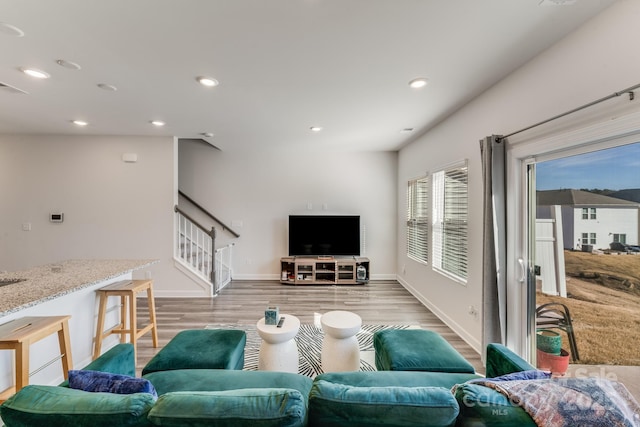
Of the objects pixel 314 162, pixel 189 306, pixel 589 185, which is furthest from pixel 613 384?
pixel 314 162

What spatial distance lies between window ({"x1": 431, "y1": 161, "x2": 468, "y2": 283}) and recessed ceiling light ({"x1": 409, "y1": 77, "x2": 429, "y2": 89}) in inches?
42.9

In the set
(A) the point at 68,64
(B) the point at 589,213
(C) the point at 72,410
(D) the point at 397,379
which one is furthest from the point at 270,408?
(A) the point at 68,64

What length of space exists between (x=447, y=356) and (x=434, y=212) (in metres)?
2.58

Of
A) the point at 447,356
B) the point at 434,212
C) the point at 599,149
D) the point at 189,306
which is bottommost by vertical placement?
the point at 189,306

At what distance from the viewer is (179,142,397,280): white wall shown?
18.8ft

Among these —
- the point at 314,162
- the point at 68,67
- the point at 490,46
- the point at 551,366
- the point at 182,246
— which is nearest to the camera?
the point at 490,46

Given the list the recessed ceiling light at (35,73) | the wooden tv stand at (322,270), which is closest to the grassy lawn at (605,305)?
the wooden tv stand at (322,270)

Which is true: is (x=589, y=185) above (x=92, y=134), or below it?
below

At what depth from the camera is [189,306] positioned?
13.7 feet

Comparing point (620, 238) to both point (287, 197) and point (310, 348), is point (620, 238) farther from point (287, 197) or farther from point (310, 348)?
point (287, 197)

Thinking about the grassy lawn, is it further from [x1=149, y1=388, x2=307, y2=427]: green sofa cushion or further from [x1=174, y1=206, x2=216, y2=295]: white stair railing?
[x1=174, y1=206, x2=216, y2=295]: white stair railing

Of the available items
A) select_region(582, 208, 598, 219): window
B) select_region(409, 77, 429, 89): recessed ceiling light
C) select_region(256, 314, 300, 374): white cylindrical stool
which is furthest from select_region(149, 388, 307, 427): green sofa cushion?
select_region(409, 77, 429, 89): recessed ceiling light

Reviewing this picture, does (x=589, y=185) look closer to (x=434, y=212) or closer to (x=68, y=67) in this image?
(x=434, y=212)

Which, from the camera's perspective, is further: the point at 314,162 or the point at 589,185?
the point at 314,162
